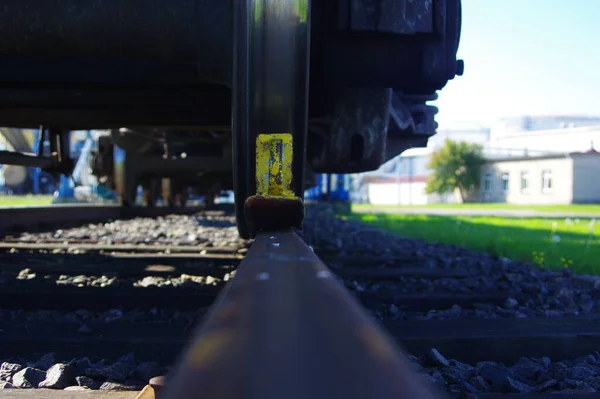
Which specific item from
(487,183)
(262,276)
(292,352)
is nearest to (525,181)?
(487,183)

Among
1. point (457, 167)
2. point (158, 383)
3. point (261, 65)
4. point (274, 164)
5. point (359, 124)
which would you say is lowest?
point (158, 383)

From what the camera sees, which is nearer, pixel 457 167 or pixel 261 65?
pixel 261 65

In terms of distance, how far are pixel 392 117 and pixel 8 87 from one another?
6.13 ft

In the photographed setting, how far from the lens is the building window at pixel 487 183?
49.2 metres

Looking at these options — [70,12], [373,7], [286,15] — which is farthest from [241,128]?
[70,12]

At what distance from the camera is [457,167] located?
50469 millimetres

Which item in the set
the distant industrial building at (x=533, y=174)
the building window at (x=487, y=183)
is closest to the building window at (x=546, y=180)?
the distant industrial building at (x=533, y=174)

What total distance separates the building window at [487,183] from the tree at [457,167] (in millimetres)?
597

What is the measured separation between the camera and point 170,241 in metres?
5.02

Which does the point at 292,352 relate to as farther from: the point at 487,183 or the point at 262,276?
the point at 487,183

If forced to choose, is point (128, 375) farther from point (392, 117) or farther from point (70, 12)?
point (392, 117)

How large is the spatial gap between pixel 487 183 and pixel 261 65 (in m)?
50.8

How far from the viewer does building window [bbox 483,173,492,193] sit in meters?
49.2

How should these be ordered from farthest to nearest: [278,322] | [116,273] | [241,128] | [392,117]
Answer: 1. [116,273]
2. [392,117]
3. [241,128]
4. [278,322]
